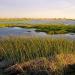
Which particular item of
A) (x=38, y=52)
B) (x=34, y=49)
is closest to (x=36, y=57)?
(x=38, y=52)

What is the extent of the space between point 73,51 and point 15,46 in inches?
99.5

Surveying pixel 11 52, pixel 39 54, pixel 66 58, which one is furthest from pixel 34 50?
pixel 66 58

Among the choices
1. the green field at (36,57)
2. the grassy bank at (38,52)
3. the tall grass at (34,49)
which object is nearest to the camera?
the green field at (36,57)

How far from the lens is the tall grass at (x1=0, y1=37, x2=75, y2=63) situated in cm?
1062

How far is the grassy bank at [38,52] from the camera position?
31.4 ft

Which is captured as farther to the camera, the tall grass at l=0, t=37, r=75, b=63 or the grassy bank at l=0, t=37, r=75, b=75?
the tall grass at l=0, t=37, r=75, b=63

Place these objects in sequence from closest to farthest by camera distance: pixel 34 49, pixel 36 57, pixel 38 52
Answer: pixel 36 57 → pixel 38 52 → pixel 34 49

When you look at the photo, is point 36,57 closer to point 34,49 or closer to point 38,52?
point 38,52

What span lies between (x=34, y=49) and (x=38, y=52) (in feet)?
0.84

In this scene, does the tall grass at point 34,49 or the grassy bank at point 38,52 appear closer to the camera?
the grassy bank at point 38,52

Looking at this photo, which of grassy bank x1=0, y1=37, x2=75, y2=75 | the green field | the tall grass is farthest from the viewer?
the tall grass

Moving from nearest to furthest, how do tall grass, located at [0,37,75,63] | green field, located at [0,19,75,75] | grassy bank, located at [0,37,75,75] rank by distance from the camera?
green field, located at [0,19,75,75]
grassy bank, located at [0,37,75,75]
tall grass, located at [0,37,75,63]

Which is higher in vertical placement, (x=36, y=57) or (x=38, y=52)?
(x=38, y=52)

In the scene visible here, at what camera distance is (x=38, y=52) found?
35.5 feet
